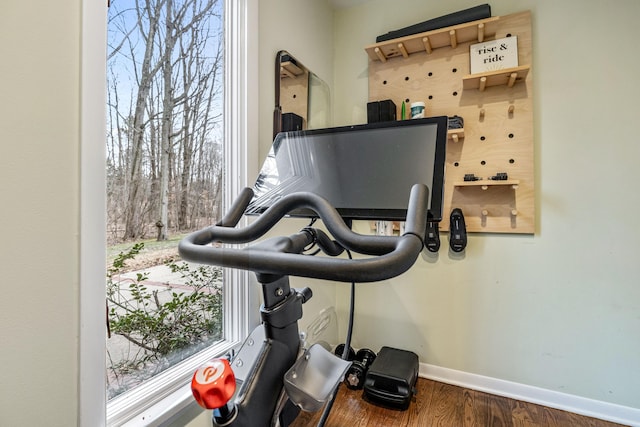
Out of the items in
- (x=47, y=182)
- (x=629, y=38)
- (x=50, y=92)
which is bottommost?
(x=47, y=182)

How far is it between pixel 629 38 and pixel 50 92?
92.5 inches

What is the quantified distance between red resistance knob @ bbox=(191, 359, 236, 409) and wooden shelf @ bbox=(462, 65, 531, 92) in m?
1.78

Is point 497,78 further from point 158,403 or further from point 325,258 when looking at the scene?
point 158,403

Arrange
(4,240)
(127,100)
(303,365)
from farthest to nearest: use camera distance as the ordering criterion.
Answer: (127,100) < (303,365) < (4,240)

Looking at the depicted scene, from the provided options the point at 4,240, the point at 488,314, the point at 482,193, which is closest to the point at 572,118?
the point at 482,193

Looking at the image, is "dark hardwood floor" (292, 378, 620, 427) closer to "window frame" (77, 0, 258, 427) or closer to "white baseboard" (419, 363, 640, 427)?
"white baseboard" (419, 363, 640, 427)

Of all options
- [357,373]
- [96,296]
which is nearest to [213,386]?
[96,296]

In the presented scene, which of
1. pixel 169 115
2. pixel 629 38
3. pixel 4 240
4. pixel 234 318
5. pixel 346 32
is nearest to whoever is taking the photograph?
pixel 4 240

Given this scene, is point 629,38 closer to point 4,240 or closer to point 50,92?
point 50,92

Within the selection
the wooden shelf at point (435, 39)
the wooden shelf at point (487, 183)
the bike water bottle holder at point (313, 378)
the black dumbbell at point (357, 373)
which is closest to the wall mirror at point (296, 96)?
the wooden shelf at point (435, 39)

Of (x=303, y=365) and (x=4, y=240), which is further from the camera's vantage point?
(x=303, y=365)

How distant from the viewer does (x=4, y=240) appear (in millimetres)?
572

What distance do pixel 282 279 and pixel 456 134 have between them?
1.46 meters

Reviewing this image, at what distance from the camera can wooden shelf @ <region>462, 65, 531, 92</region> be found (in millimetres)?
1518
